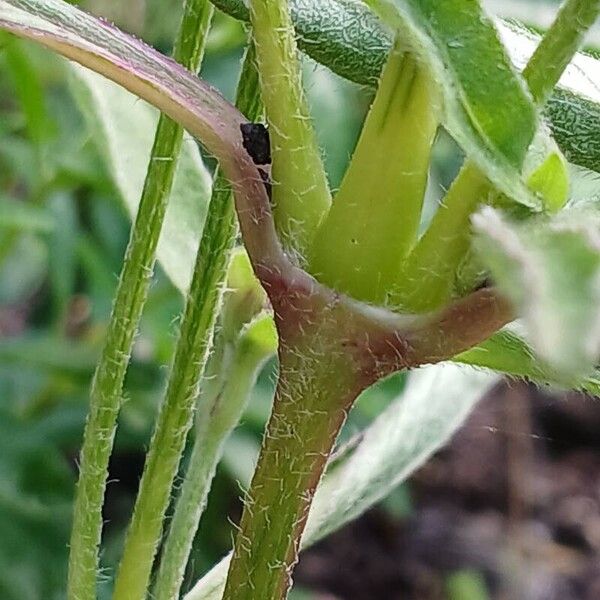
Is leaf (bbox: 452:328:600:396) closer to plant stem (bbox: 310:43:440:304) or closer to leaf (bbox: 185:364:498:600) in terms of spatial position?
plant stem (bbox: 310:43:440:304)

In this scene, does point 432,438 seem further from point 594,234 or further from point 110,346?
point 594,234

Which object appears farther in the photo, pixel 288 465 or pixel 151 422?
pixel 151 422

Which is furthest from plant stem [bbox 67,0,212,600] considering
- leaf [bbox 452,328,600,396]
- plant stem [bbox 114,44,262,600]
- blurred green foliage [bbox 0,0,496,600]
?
blurred green foliage [bbox 0,0,496,600]

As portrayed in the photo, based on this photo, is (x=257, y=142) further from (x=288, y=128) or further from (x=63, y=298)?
(x=63, y=298)

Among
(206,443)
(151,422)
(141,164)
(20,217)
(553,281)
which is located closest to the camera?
(553,281)

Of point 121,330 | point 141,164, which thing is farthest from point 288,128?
point 141,164

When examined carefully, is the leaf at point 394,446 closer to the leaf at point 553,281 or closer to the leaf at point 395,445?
the leaf at point 395,445

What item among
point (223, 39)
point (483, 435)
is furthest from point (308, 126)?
point (483, 435)

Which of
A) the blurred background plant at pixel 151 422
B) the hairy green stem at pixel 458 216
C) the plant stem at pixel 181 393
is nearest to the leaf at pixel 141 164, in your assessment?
the blurred background plant at pixel 151 422
